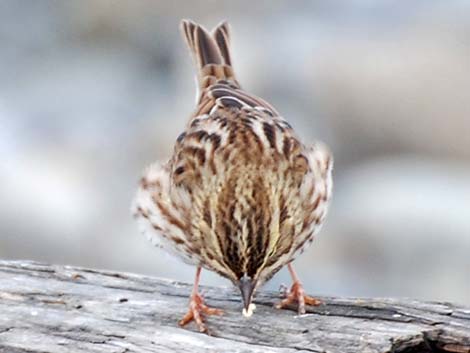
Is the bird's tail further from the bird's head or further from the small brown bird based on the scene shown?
the bird's head

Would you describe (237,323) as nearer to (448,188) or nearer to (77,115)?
(448,188)

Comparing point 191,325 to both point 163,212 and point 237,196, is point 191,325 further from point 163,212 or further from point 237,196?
point 163,212

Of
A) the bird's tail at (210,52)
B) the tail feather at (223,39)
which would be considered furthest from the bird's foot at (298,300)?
the tail feather at (223,39)

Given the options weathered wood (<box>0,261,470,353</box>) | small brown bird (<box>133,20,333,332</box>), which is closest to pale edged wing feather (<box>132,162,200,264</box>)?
small brown bird (<box>133,20,333,332</box>)

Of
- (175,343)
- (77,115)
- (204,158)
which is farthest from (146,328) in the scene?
(77,115)

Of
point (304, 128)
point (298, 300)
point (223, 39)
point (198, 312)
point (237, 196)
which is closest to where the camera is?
point (198, 312)

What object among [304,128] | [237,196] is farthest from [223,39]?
[304,128]
